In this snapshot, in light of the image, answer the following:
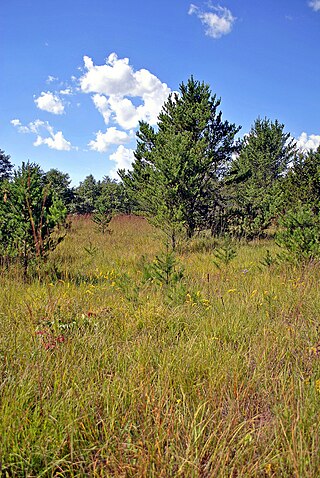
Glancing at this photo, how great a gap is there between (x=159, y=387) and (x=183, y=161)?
7767 mm

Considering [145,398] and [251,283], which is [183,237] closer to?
[251,283]

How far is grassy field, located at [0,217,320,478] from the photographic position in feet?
4.51

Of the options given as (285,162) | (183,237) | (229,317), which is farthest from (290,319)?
(285,162)

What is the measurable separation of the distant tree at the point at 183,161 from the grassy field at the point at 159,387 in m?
5.85

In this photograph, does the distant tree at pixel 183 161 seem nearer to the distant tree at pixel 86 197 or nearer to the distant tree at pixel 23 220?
the distant tree at pixel 23 220

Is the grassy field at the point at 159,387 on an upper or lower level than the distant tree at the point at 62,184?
lower

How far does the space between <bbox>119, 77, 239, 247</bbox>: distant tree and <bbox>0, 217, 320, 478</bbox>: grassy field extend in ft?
19.2

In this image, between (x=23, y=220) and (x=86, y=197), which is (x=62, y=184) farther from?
(x=23, y=220)

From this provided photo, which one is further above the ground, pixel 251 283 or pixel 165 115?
pixel 165 115

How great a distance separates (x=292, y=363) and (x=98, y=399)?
142cm

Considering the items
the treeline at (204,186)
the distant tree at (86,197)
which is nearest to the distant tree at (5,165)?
the distant tree at (86,197)

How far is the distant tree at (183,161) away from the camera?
890 centimetres

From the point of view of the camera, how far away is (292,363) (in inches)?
87.4

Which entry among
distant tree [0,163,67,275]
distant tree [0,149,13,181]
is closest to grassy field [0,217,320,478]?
distant tree [0,163,67,275]
